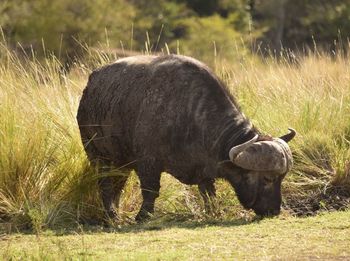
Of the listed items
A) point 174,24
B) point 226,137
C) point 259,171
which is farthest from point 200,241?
point 174,24

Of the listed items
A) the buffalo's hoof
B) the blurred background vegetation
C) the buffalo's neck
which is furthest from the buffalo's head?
the blurred background vegetation

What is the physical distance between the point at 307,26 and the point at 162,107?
35.6 m

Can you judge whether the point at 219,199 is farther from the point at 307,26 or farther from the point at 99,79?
the point at 307,26

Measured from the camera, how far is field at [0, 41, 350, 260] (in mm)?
8234

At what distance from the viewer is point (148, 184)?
10.1 metres

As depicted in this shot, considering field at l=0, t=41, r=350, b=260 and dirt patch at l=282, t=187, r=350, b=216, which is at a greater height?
field at l=0, t=41, r=350, b=260

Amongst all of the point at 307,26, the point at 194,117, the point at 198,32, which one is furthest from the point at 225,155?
the point at 307,26

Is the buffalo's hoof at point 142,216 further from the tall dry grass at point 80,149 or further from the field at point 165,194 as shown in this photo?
the tall dry grass at point 80,149

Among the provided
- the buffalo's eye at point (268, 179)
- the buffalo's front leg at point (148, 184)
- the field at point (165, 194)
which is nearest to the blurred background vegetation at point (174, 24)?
the field at point (165, 194)

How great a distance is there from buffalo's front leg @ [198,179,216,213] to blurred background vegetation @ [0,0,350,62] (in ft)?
49.9

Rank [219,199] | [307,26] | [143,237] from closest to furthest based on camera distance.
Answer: [143,237] < [219,199] < [307,26]

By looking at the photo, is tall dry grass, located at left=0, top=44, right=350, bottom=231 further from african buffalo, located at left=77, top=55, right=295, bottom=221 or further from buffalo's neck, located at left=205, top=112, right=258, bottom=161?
buffalo's neck, located at left=205, top=112, right=258, bottom=161

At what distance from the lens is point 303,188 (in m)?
11.2

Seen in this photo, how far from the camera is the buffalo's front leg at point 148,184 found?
33.0 ft
